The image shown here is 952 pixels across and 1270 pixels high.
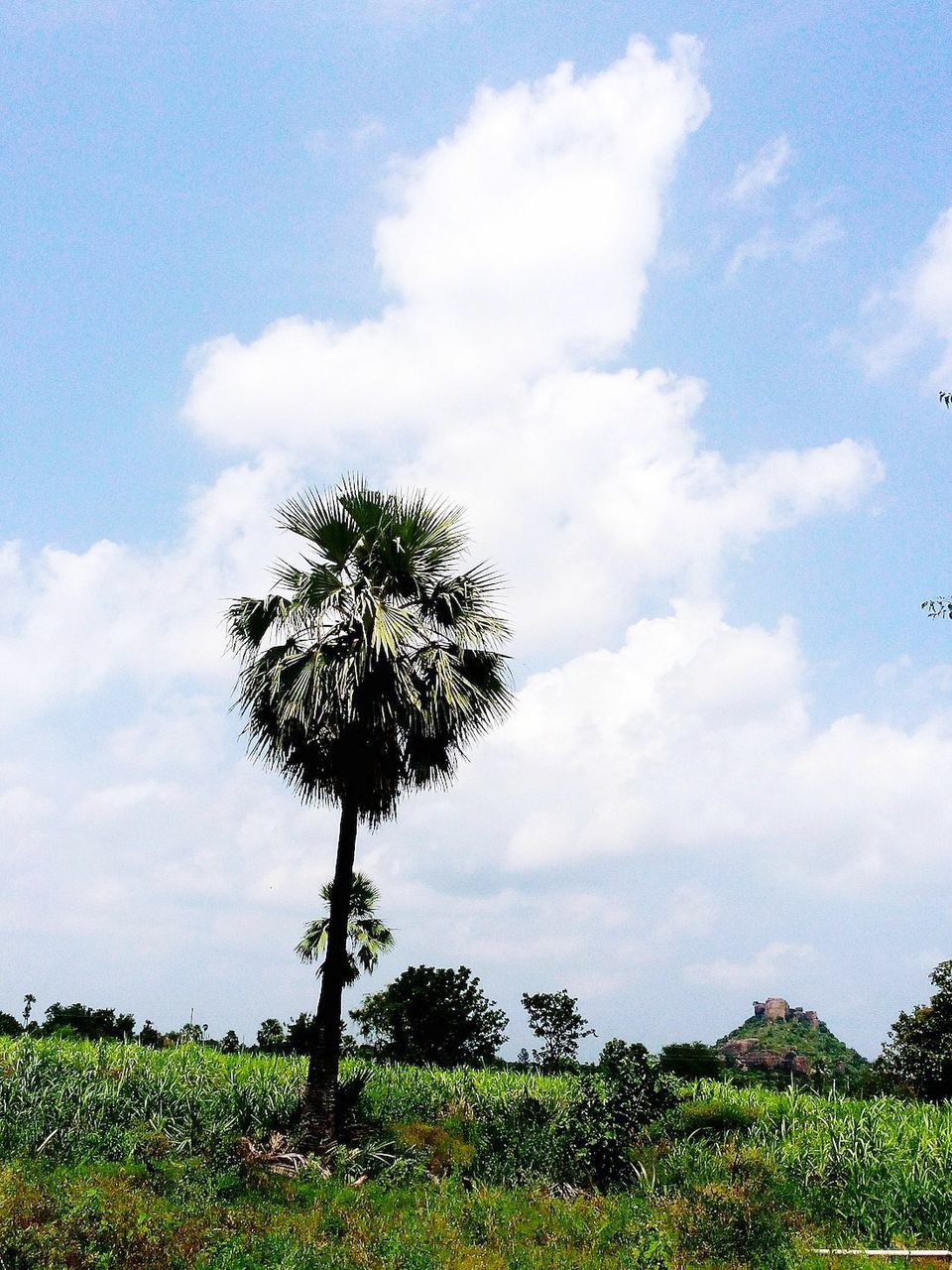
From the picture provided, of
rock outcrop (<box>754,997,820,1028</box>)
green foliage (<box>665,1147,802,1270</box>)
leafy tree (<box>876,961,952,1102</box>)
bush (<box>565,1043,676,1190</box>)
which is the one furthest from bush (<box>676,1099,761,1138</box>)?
rock outcrop (<box>754,997,820,1028</box>)

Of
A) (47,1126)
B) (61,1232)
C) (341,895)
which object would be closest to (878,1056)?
(341,895)

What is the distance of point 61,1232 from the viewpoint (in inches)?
364

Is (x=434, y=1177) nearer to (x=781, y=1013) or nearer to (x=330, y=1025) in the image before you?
(x=330, y=1025)

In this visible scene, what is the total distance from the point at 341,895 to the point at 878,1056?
26244 millimetres

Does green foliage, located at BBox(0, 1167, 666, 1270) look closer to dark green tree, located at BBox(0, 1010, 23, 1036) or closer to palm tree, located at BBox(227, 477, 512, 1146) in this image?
palm tree, located at BBox(227, 477, 512, 1146)

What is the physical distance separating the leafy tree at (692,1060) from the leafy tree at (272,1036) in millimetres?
12712

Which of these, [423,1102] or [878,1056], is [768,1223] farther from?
[878,1056]

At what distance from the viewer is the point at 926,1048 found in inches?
1165

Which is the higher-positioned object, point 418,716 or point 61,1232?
point 418,716

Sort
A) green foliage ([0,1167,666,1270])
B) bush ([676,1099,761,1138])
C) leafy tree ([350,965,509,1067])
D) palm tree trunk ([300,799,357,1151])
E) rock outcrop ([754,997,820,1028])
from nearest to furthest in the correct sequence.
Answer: green foliage ([0,1167,666,1270]), palm tree trunk ([300,799,357,1151]), bush ([676,1099,761,1138]), leafy tree ([350,965,509,1067]), rock outcrop ([754,997,820,1028])

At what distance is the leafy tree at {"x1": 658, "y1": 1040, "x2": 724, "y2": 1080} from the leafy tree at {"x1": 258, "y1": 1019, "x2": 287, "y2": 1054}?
12.7 m

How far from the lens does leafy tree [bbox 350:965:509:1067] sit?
38.2m

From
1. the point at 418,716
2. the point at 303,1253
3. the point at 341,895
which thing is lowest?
the point at 303,1253

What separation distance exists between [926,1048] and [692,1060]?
6940 mm
